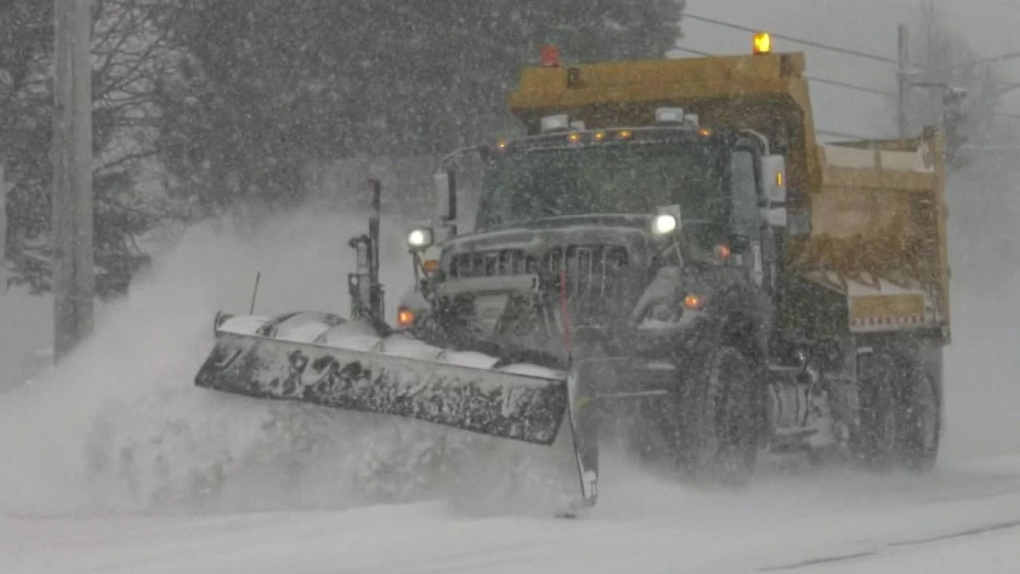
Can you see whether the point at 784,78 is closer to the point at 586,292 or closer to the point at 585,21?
the point at 586,292

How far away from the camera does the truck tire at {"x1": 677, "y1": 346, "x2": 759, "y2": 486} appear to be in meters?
10.3

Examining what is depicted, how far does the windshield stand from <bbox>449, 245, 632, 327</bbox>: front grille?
90 centimetres

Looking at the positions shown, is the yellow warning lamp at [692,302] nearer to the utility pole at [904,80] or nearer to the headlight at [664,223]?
the headlight at [664,223]

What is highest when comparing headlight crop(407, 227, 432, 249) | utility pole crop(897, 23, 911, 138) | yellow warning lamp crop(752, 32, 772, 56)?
utility pole crop(897, 23, 911, 138)

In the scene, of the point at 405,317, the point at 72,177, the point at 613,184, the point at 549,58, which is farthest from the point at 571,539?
the point at 72,177

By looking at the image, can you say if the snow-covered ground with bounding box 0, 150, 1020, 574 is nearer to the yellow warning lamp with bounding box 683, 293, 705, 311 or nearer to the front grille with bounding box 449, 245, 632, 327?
the front grille with bounding box 449, 245, 632, 327

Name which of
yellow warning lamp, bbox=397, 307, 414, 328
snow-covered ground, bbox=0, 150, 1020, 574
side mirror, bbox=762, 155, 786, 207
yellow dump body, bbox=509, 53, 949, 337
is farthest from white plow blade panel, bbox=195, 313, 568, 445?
yellow dump body, bbox=509, 53, 949, 337

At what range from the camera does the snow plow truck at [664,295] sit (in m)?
9.61

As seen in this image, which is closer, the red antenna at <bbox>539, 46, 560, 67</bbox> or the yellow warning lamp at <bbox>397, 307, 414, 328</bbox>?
the yellow warning lamp at <bbox>397, 307, 414, 328</bbox>

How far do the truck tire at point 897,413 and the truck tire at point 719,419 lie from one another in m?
3.01

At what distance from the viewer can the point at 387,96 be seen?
27.2 metres

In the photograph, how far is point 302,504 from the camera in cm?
981

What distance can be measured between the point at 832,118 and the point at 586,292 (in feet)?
188

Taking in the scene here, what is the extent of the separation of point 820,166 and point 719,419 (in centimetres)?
260
